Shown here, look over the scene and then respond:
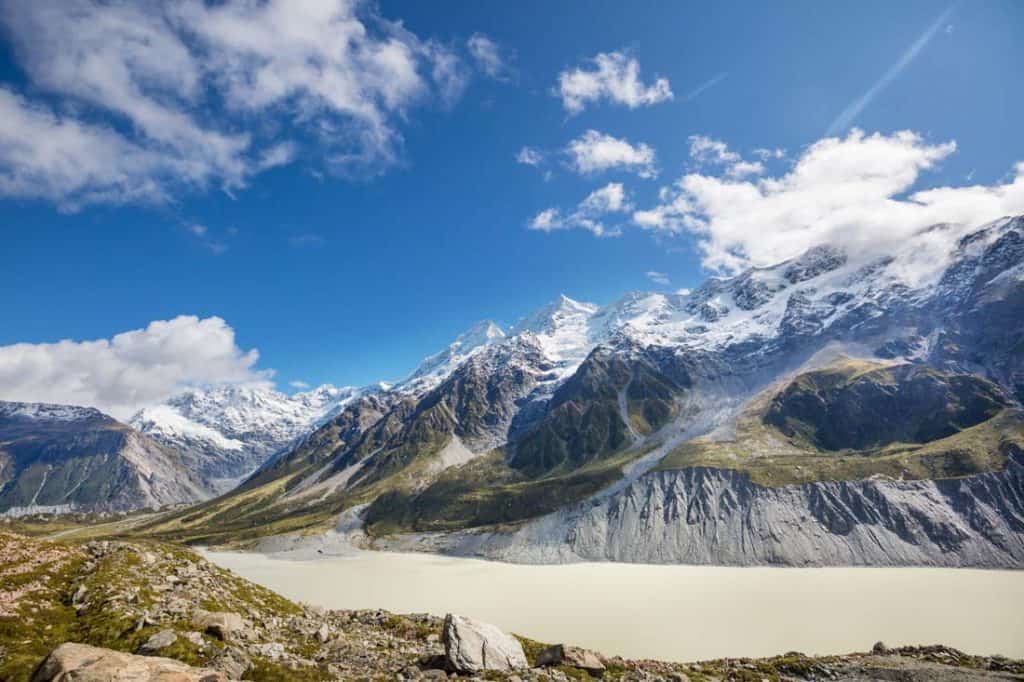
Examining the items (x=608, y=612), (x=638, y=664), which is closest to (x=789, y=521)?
(x=608, y=612)

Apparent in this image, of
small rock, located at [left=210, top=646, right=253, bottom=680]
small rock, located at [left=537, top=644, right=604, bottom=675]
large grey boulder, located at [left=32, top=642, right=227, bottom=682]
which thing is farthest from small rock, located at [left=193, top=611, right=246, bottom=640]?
small rock, located at [left=537, top=644, right=604, bottom=675]

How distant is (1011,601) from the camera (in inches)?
3393

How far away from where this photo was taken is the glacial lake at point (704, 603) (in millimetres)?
67688

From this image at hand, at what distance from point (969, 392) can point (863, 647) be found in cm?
18463

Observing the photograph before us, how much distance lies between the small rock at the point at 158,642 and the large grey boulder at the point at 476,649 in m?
14.0

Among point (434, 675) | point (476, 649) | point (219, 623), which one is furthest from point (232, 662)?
point (476, 649)

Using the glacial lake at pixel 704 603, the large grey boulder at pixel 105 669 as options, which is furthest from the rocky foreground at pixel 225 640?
the glacial lake at pixel 704 603

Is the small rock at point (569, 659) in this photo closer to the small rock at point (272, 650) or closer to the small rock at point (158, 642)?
the small rock at point (272, 650)

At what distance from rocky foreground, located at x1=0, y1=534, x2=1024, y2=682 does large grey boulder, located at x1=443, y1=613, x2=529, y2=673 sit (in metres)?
0.07

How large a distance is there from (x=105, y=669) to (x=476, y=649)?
18982 mm

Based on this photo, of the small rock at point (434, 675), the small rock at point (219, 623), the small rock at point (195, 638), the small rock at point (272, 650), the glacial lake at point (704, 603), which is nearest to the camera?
the small rock at point (195, 638)

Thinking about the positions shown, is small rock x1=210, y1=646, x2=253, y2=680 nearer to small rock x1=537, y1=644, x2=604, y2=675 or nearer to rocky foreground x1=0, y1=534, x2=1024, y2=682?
rocky foreground x1=0, y1=534, x2=1024, y2=682

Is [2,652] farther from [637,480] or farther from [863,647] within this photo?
[637,480]

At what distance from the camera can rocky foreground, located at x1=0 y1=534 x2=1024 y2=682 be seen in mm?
24422
